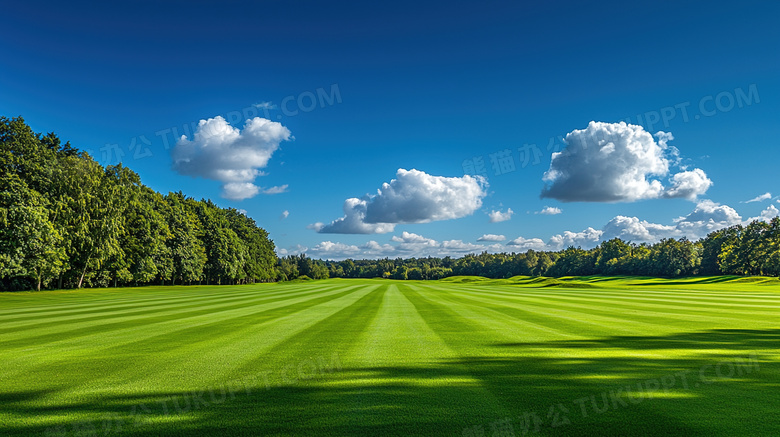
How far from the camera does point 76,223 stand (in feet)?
159

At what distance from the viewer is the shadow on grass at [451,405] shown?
4988mm

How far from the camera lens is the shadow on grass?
4988 millimetres

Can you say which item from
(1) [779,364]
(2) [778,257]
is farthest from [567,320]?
(2) [778,257]

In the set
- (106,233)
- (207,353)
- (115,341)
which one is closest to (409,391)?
(207,353)

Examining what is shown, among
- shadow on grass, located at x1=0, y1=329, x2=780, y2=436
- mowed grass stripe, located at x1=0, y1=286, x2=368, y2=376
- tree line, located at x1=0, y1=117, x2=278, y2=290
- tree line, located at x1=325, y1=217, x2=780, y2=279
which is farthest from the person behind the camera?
tree line, located at x1=325, y1=217, x2=780, y2=279

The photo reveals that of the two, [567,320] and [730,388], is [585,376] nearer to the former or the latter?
A: [730,388]

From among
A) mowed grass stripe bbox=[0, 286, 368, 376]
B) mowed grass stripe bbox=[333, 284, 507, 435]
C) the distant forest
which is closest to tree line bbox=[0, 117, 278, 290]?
the distant forest

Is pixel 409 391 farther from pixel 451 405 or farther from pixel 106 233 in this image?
pixel 106 233

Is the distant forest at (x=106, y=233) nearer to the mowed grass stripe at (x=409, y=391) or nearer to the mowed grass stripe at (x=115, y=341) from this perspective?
the mowed grass stripe at (x=115, y=341)

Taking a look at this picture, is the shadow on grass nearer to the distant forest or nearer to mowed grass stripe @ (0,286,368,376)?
mowed grass stripe @ (0,286,368,376)

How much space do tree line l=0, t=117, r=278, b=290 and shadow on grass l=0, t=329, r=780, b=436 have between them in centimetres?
4624

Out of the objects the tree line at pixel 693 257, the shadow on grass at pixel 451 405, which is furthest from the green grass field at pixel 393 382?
the tree line at pixel 693 257

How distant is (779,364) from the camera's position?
818 cm

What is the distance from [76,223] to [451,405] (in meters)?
59.2
